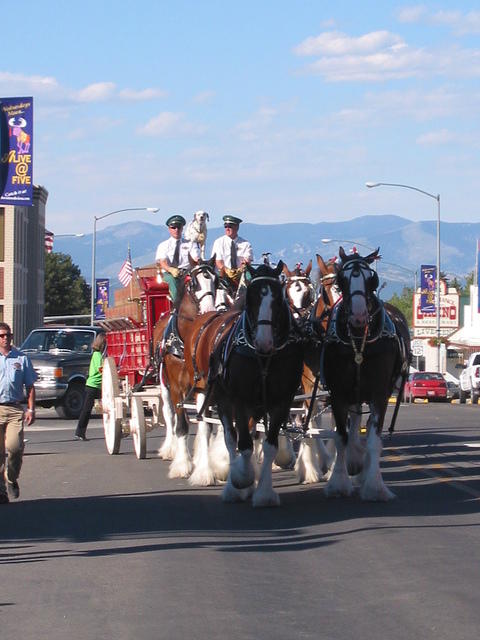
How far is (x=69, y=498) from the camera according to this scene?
14.5 meters

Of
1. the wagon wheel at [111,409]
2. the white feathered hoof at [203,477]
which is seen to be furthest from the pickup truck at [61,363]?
the white feathered hoof at [203,477]

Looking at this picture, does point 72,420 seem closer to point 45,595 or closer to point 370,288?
point 370,288

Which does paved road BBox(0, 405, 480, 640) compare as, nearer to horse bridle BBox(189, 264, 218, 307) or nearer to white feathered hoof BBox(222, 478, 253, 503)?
white feathered hoof BBox(222, 478, 253, 503)

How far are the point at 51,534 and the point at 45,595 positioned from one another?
284cm

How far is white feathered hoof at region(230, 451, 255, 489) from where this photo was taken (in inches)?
521

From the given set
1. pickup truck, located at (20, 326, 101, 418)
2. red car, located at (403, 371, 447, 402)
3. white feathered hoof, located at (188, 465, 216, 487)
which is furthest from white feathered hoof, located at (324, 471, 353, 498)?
red car, located at (403, 371, 447, 402)

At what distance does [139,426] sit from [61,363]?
13371mm

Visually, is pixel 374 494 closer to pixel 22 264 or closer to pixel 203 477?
pixel 203 477

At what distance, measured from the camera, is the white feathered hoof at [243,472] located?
13.2 metres

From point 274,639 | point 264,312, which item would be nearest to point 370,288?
point 264,312

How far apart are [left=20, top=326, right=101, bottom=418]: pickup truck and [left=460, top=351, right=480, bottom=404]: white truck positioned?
69.7 ft

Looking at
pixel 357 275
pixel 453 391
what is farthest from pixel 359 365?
pixel 453 391

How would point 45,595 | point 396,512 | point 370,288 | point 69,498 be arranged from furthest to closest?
1. point 69,498
2. point 370,288
3. point 396,512
4. point 45,595

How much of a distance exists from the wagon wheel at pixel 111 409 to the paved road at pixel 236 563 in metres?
4.11
